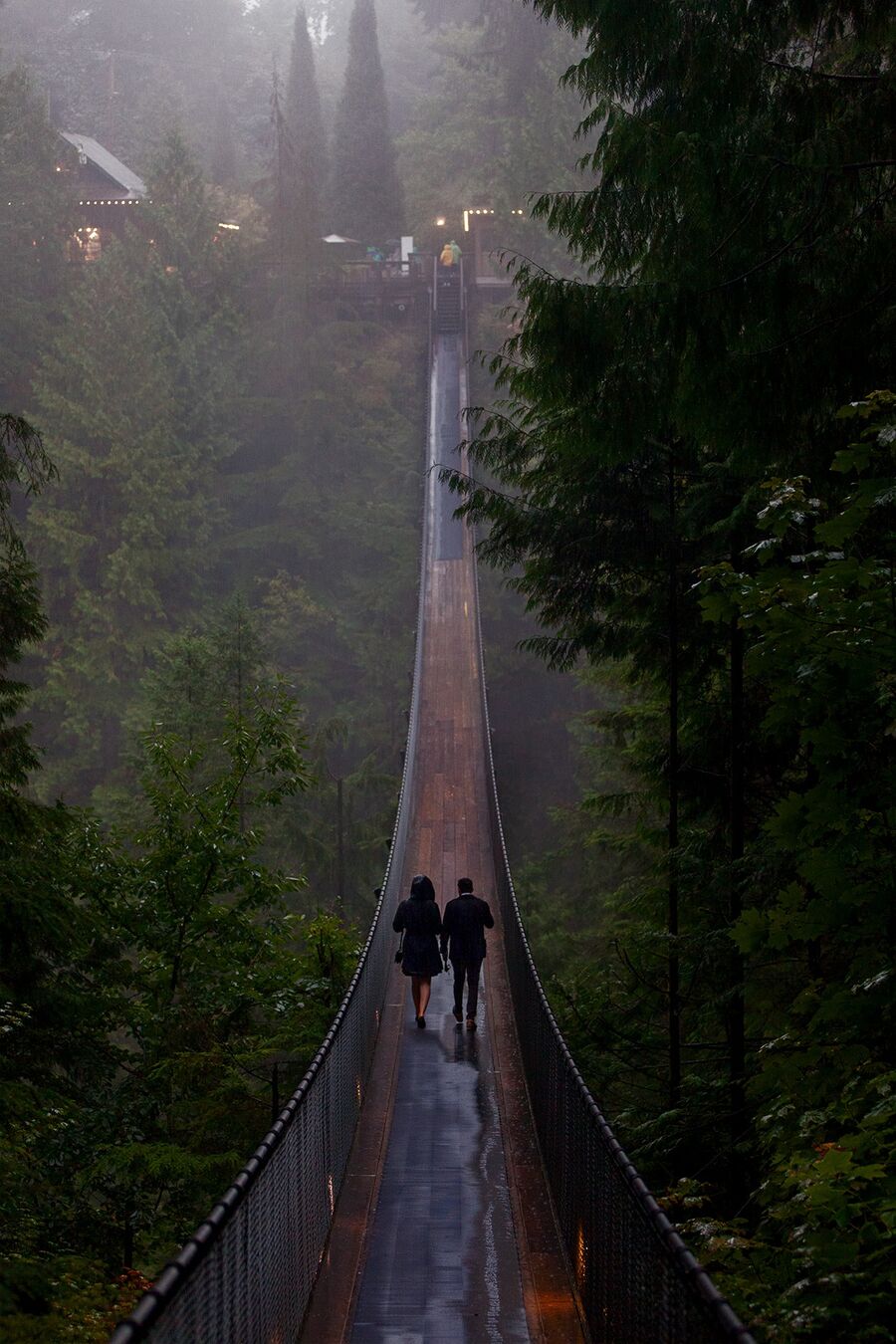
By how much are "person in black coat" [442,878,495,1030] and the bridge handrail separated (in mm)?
1436

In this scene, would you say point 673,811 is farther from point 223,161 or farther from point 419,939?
point 223,161

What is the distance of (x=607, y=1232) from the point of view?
16.6 ft

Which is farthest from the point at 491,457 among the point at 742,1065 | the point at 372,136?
the point at 372,136

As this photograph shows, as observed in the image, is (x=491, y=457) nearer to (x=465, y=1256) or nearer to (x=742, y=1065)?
(x=742, y=1065)

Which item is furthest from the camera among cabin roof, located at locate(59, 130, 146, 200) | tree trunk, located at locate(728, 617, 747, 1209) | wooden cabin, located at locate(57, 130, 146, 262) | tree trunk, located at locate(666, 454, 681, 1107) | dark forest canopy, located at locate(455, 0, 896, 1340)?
cabin roof, located at locate(59, 130, 146, 200)

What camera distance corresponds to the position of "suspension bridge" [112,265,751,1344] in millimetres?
3955

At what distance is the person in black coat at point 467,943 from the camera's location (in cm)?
1062

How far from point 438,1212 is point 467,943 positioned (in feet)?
11.9

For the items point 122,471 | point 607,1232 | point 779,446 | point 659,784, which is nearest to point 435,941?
point 659,784

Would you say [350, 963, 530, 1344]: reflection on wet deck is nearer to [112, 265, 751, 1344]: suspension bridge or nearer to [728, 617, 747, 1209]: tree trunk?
[112, 265, 751, 1344]: suspension bridge

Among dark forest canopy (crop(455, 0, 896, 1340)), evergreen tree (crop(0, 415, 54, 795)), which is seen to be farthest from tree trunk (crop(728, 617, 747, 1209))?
evergreen tree (crop(0, 415, 54, 795))

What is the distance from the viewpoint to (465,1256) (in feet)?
21.2

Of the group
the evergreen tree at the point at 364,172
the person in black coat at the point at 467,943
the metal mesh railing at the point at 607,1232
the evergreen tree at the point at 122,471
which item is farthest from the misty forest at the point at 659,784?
the evergreen tree at the point at 364,172

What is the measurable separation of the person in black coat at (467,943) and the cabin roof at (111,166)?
45939mm
